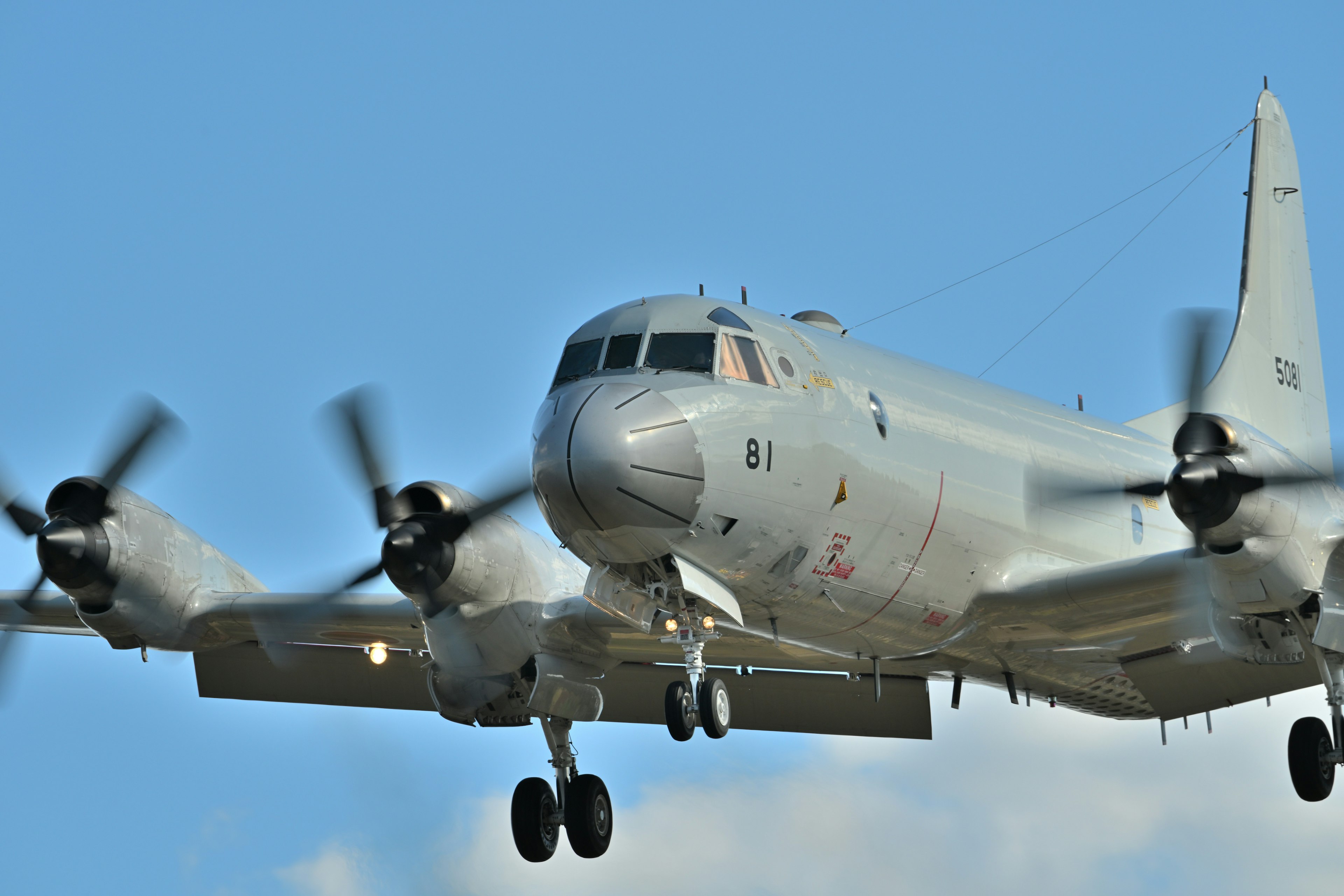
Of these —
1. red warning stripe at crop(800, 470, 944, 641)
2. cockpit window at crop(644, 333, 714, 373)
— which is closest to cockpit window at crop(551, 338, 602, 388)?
cockpit window at crop(644, 333, 714, 373)

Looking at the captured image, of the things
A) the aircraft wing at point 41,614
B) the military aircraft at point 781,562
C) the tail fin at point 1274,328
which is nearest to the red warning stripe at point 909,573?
the military aircraft at point 781,562

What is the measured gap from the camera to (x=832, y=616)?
13922mm

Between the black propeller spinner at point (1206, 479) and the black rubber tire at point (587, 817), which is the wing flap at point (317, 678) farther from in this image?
the black propeller spinner at point (1206, 479)

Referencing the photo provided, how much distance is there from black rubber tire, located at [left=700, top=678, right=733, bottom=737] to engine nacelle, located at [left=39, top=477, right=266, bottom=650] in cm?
717

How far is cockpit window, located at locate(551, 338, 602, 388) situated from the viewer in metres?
13.0

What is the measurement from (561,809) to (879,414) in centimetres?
609

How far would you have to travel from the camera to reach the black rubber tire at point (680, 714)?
1235cm

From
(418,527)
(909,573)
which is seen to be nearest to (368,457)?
(418,527)

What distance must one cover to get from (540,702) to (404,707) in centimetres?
394

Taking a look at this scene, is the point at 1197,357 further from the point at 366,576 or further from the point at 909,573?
the point at 366,576

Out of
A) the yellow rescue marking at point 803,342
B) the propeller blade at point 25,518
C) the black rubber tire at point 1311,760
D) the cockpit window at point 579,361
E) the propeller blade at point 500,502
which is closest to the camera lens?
the cockpit window at point 579,361

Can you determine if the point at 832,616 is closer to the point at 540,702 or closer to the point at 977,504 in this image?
the point at 977,504

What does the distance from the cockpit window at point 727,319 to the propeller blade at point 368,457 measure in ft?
13.0

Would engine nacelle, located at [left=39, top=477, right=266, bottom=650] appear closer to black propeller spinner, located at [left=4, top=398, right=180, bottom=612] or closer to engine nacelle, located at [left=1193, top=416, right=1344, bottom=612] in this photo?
black propeller spinner, located at [left=4, top=398, right=180, bottom=612]
